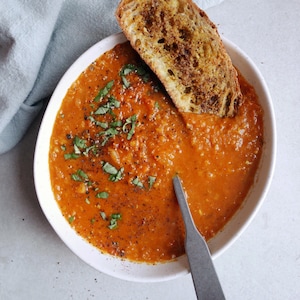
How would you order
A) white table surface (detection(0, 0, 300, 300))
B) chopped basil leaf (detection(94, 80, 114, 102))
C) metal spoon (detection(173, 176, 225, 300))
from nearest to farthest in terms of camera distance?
metal spoon (detection(173, 176, 225, 300)) → chopped basil leaf (detection(94, 80, 114, 102)) → white table surface (detection(0, 0, 300, 300))

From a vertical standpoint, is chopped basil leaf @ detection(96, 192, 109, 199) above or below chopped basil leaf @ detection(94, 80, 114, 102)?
below

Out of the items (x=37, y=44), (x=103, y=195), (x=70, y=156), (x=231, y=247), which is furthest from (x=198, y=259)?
(x=37, y=44)

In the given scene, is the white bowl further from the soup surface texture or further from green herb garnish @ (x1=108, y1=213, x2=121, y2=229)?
green herb garnish @ (x1=108, y1=213, x2=121, y2=229)

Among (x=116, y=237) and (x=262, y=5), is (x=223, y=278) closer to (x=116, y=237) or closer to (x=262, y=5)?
(x=116, y=237)

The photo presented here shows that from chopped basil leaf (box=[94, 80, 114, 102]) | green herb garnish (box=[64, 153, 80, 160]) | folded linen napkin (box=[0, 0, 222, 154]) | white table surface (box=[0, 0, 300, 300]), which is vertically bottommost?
white table surface (box=[0, 0, 300, 300])

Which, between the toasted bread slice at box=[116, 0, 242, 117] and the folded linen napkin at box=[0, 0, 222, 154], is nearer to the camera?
the toasted bread slice at box=[116, 0, 242, 117]

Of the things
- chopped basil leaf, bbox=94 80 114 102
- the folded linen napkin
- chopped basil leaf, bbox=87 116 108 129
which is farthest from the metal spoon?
the folded linen napkin

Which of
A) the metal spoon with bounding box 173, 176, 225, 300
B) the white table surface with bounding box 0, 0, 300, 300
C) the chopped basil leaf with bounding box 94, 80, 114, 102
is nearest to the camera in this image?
the metal spoon with bounding box 173, 176, 225, 300

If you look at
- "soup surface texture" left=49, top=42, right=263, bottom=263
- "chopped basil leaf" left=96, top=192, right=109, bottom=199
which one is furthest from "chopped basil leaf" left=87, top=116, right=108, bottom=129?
"chopped basil leaf" left=96, top=192, right=109, bottom=199
